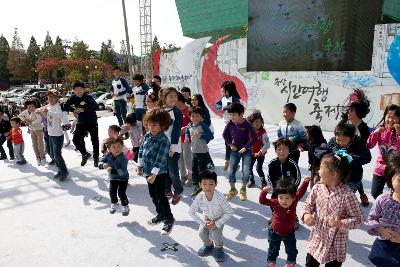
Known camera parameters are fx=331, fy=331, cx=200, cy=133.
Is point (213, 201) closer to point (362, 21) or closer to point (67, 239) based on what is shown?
point (67, 239)

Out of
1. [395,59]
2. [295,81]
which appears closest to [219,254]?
[395,59]

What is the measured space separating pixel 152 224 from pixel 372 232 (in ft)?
8.42

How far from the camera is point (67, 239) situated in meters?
3.96

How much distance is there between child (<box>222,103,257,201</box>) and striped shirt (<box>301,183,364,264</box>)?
Answer: 6.92 feet

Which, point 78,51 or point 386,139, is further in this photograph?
point 78,51

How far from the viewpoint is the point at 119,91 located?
8797 mm

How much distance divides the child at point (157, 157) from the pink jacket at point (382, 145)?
2.47 meters

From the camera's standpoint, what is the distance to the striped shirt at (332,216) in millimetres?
2443

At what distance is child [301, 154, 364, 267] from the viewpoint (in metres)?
2.44

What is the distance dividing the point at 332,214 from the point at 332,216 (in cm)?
2

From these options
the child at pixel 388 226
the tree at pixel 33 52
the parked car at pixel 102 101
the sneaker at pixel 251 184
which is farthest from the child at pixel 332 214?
the tree at pixel 33 52

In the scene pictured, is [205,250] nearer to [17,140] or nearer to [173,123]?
[173,123]

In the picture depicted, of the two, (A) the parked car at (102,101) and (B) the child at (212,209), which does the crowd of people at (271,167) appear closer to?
(B) the child at (212,209)

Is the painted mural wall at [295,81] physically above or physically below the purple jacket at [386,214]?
above
